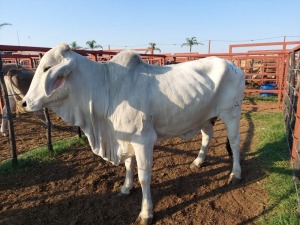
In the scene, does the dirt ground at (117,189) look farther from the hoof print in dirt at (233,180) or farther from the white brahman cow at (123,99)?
the white brahman cow at (123,99)

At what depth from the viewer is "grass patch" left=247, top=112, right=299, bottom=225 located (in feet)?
9.64

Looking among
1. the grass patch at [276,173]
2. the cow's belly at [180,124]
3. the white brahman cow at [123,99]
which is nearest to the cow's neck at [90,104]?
the white brahman cow at [123,99]

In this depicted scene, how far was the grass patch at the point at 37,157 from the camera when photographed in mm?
4074

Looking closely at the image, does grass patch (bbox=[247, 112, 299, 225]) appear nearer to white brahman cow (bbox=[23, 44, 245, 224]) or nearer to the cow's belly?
the cow's belly

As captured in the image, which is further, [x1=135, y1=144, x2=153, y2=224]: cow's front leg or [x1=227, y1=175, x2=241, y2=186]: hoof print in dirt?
[x1=227, y1=175, x2=241, y2=186]: hoof print in dirt

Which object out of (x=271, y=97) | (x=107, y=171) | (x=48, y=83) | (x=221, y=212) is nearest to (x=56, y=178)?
(x=107, y=171)

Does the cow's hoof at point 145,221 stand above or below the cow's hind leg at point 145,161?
below

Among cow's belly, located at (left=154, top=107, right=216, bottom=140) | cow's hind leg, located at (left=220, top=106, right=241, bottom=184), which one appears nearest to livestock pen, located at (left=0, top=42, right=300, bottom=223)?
cow's hind leg, located at (left=220, top=106, right=241, bottom=184)

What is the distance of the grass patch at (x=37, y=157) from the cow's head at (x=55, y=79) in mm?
1901

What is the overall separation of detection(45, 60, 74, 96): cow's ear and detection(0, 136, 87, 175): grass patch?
2220 millimetres

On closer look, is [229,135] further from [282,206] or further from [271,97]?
[271,97]

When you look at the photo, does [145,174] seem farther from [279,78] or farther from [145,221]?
[279,78]

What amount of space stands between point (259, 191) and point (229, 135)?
818mm

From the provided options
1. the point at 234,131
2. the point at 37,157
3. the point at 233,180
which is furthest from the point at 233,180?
the point at 37,157
